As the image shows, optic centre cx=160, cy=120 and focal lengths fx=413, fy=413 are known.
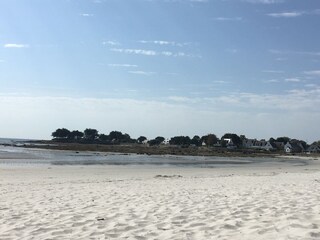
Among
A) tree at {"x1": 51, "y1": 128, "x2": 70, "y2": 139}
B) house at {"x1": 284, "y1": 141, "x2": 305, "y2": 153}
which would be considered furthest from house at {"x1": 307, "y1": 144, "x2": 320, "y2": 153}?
tree at {"x1": 51, "y1": 128, "x2": 70, "y2": 139}

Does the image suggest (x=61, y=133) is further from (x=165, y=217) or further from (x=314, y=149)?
(x=165, y=217)

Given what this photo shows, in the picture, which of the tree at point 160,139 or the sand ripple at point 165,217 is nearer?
the sand ripple at point 165,217

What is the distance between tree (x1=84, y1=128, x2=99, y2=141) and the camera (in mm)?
184500

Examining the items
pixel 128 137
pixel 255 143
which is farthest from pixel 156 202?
pixel 128 137

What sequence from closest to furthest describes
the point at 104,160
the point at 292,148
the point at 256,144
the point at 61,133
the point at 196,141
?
the point at 104,160, the point at 292,148, the point at 256,144, the point at 196,141, the point at 61,133

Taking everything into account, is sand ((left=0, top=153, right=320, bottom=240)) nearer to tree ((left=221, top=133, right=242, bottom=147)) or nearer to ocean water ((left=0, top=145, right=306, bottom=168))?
ocean water ((left=0, top=145, right=306, bottom=168))

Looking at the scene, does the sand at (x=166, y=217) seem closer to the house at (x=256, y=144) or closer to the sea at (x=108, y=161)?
the sea at (x=108, y=161)

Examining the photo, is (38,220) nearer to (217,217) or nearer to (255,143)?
(217,217)

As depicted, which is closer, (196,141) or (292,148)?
(292,148)

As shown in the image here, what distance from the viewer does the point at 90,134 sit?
605 feet

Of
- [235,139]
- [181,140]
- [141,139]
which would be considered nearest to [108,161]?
[235,139]

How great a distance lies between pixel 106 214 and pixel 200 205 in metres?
2.36

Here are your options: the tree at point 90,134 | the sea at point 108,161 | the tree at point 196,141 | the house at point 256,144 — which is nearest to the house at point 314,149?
the house at point 256,144

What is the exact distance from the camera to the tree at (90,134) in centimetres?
18450
